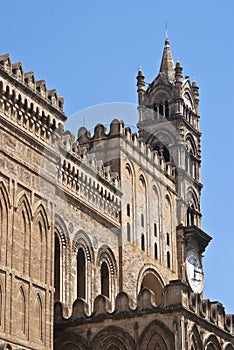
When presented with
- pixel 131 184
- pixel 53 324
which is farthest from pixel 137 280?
pixel 53 324

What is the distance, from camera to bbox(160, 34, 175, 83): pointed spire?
54750 millimetres

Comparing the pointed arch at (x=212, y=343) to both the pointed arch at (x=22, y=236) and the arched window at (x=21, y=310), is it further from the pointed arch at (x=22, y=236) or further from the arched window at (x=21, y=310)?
the pointed arch at (x=22, y=236)

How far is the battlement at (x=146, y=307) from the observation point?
32344 millimetres

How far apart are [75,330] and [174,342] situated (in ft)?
13.0

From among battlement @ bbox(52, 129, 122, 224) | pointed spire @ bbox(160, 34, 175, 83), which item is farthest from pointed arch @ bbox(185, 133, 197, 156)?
battlement @ bbox(52, 129, 122, 224)

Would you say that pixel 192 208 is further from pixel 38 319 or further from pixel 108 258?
pixel 38 319

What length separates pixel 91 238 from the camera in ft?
129

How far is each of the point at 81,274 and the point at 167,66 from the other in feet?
67.3

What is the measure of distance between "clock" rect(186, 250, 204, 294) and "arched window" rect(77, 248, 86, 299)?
11.8 metres

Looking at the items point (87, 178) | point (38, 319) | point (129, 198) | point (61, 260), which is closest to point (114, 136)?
point (129, 198)

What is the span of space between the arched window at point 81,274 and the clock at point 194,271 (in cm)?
1180

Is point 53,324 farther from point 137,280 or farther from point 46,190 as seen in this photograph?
point 137,280

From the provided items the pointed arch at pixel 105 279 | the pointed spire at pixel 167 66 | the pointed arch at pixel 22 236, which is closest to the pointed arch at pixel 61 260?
the pointed arch at pixel 105 279

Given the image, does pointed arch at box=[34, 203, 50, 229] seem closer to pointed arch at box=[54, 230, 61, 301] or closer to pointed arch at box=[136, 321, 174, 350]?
pointed arch at box=[54, 230, 61, 301]
